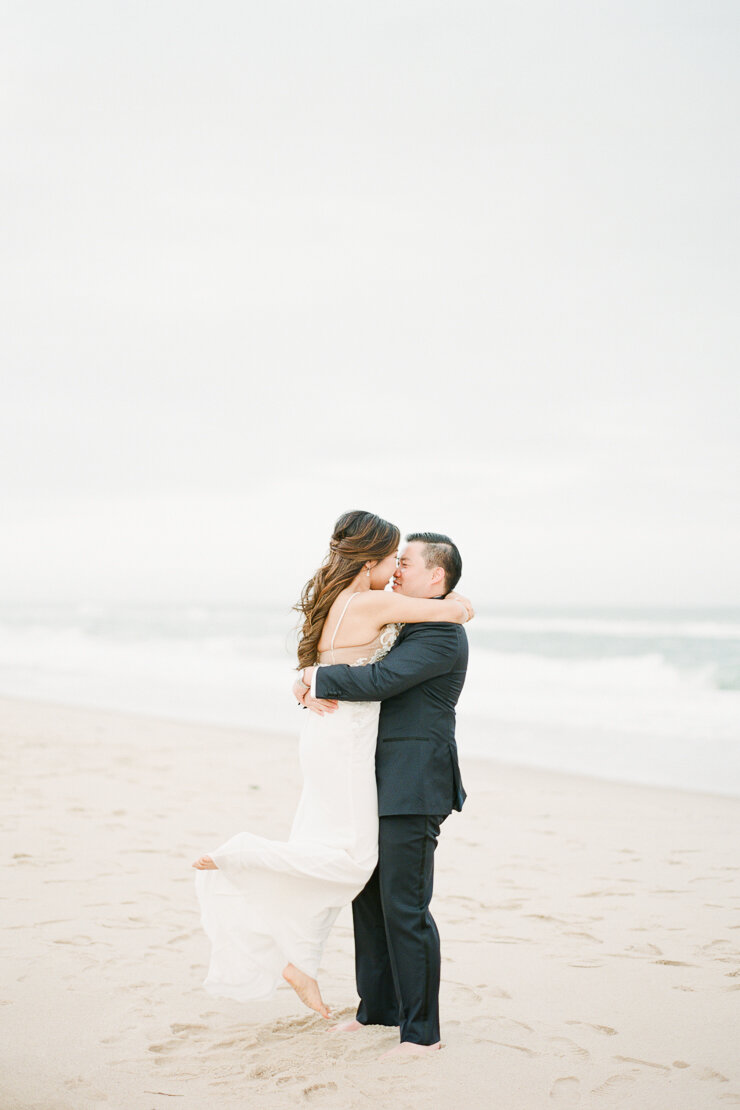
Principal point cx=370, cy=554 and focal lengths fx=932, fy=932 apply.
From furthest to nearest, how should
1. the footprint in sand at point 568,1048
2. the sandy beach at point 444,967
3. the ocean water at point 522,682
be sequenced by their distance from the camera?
the ocean water at point 522,682, the footprint in sand at point 568,1048, the sandy beach at point 444,967

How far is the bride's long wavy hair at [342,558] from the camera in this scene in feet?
12.2

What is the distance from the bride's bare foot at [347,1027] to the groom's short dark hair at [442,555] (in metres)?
1.80

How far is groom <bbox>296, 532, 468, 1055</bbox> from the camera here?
3.51m

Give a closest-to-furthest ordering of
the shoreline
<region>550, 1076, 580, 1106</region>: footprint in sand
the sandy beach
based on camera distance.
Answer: <region>550, 1076, 580, 1106</region>: footprint in sand
the sandy beach
the shoreline

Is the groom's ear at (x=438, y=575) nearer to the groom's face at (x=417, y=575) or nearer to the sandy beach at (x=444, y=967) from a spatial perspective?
the groom's face at (x=417, y=575)

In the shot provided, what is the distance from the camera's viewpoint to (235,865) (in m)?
3.58

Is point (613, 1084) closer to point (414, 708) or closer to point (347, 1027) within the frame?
point (347, 1027)

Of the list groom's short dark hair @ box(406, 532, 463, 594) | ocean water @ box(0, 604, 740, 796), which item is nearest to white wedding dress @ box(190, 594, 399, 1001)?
groom's short dark hair @ box(406, 532, 463, 594)

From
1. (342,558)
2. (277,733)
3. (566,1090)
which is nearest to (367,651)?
(342,558)

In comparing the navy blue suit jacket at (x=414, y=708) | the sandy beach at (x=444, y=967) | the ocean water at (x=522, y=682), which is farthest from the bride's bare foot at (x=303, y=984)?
the ocean water at (x=522, y=682)

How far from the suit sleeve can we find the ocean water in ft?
3.12

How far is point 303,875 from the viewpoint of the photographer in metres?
3.56

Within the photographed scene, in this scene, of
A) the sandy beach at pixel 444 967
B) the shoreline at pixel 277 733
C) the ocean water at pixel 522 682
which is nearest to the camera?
the sandy beach at pixel 444 967

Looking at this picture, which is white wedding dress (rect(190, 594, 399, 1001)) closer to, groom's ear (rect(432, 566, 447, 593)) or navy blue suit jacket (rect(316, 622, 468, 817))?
navy blue suit jacket (rect(316, 622, 468, 817))
